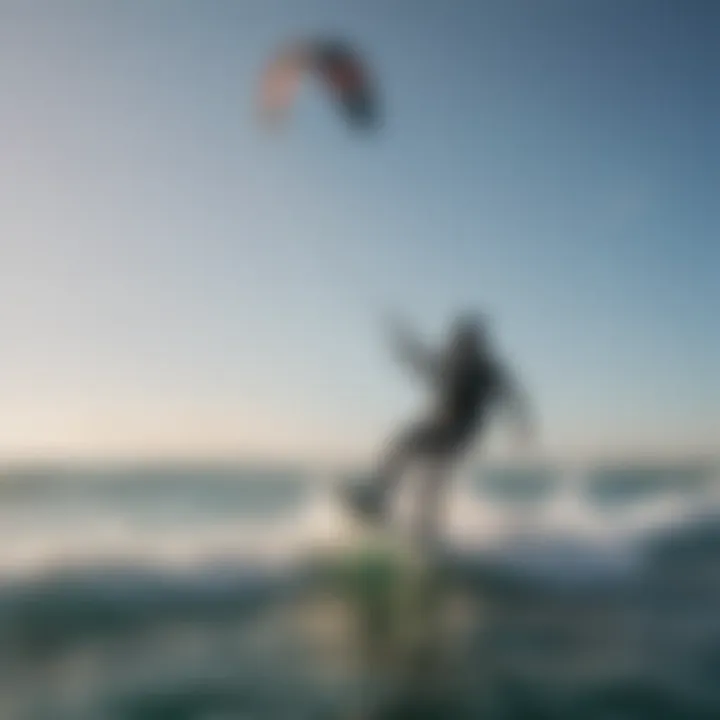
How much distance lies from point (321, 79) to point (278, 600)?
3.12 feet

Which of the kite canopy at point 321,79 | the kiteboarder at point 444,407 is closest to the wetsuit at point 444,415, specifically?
the kiteboarder at point 444,407

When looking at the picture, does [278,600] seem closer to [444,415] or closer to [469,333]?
[444,415]

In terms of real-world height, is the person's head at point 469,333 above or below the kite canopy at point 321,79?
below

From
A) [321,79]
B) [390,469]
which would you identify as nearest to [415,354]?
[390,469]

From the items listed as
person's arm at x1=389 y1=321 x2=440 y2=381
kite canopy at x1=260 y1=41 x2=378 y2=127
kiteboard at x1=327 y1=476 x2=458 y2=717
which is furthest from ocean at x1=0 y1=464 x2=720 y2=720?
kite canopy at x1=260 y1=41 x2=378 y2=127

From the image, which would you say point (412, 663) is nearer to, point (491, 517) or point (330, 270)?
point (491, 517)

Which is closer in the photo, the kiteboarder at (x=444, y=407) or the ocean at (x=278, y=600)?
the ocean at (x=278, y=600)

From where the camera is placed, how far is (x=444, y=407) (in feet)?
5.88

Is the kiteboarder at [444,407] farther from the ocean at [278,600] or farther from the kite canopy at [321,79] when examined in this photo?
the kite canopy at [321,79]

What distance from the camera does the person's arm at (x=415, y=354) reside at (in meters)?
1.78

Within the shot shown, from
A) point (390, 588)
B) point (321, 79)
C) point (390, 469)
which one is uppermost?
point (321, 79)

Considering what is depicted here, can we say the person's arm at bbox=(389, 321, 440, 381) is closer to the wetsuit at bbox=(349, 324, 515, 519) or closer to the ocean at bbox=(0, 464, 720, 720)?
the wetsuit at bbox=(349, 324, 515, 519)

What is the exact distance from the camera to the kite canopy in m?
1.76

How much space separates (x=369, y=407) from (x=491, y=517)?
1.03 ft
